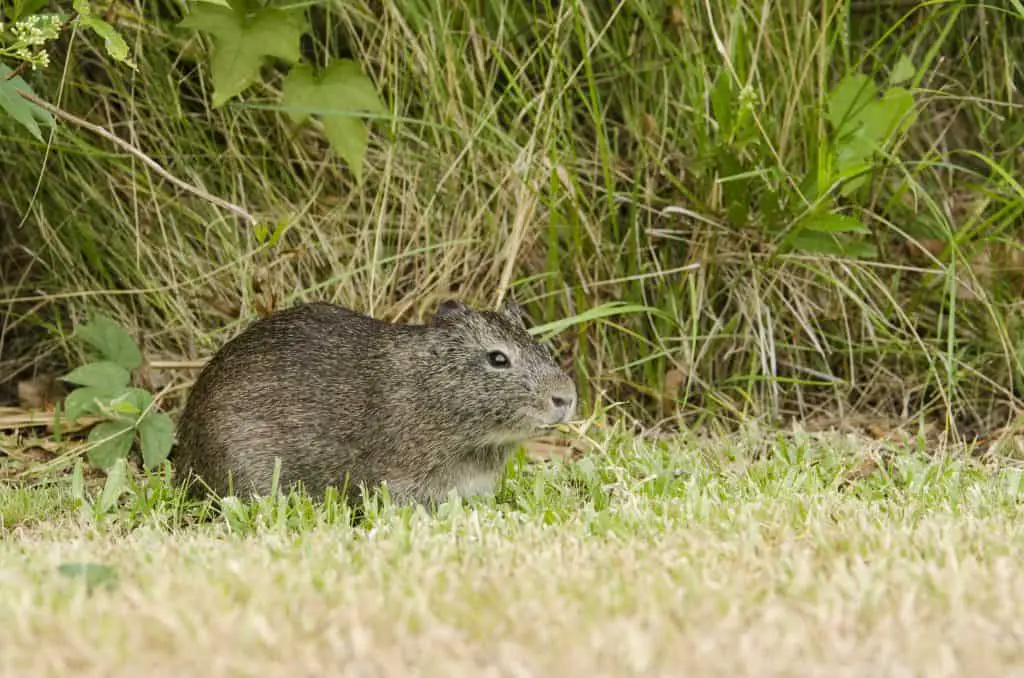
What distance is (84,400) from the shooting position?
496 cm

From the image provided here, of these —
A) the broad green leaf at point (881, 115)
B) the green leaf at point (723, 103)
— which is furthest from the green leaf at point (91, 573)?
the broad green leaf at point (881, 115)

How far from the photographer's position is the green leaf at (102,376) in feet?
16.5

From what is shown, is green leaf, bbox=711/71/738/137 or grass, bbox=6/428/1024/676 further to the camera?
green leaf, bbox=711/71/738/137

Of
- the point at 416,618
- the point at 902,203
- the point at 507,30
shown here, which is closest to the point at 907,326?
the point at 902,203

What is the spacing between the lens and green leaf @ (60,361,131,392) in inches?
199

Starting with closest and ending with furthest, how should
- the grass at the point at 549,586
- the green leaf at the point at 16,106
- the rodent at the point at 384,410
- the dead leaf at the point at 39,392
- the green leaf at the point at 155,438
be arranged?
1. the grass at the point at 549,586
2. the green leaf at the point at 16,106
3. the rodent at the point at 384,410
4. the green leaf at the point at 155,438
5. the dead leaf at the point at 39,392

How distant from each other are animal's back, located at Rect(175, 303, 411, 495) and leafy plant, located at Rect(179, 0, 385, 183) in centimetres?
105

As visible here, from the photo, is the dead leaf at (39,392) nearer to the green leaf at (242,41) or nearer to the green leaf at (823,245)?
the green leaf at (242,41)

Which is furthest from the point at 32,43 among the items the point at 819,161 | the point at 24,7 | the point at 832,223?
the point at 832,223

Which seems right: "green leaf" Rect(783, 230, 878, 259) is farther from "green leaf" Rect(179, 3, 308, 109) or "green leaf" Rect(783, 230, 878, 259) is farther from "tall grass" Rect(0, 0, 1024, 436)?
"green leaf" Rect(179, 3, 308, 109)

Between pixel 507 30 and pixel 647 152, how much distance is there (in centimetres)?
88

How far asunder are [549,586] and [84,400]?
282cm

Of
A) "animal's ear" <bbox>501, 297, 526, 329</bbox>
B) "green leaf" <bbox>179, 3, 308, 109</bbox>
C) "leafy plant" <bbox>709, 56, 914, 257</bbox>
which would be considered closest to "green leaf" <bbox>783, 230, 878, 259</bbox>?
"leafy plant" <bbox>709, 56, 914, 257</bbox>

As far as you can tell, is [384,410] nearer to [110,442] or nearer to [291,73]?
[110,442]
